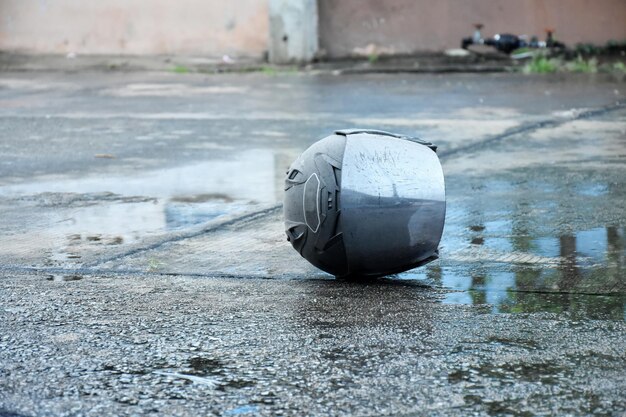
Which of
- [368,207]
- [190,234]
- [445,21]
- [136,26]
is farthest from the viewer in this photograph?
[136,26]

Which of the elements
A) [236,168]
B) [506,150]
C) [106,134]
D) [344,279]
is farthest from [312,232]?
[106,134]

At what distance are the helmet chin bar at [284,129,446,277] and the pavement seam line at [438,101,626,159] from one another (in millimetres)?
4244

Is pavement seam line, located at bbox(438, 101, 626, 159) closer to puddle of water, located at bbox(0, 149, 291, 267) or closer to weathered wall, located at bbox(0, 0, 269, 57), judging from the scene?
puddle of water, located at bbox(0, 149, 291, 267)

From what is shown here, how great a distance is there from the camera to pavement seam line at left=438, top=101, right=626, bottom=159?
10.0 m

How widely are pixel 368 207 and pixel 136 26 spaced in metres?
16.0

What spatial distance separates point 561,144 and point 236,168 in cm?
305

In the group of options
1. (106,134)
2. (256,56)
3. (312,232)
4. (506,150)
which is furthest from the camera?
(256,56)

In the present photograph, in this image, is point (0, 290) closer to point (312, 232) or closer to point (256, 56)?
point (312, 232)

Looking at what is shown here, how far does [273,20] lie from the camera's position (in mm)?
19562

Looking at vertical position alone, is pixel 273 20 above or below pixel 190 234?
above

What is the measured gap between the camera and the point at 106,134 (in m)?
11.4

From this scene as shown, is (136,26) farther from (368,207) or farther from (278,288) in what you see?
(368,207)

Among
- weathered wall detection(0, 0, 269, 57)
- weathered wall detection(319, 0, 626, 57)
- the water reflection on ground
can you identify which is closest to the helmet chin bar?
the water reflection on ground

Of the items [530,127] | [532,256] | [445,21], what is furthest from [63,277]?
[445,21]
